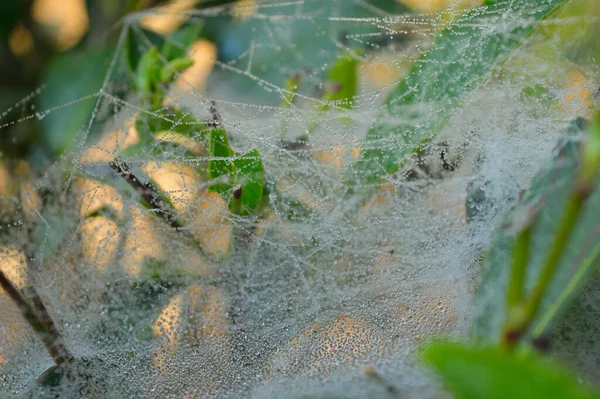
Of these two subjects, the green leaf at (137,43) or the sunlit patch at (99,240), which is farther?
the green leaf at (137,43)

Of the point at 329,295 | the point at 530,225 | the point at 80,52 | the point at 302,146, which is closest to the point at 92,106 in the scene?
the point at 80,52

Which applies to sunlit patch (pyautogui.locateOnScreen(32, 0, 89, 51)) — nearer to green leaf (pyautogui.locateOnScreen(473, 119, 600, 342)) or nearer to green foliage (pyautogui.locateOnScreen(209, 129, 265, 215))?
green foliage (pyautogui.locateOnScreen(209, 129, 265, 215))

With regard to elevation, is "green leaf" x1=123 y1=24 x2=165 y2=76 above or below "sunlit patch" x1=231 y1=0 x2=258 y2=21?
above

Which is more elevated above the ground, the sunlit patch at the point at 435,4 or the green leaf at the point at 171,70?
the green leaf at the point at 171,70

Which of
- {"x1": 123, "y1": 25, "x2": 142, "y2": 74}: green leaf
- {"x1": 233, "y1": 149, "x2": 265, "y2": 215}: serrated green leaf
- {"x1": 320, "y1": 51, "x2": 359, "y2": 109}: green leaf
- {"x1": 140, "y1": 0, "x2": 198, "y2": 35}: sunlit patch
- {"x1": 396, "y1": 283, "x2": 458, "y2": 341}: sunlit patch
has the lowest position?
{"x1": 396, "y1": 283, "x2": 458, "y2": 341}: sunlit patch

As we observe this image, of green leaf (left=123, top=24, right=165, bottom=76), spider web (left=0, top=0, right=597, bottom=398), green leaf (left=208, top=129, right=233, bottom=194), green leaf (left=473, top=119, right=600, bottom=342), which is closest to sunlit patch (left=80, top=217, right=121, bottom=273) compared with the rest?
spider web (left=0, top=0, right=597, bottom=398)

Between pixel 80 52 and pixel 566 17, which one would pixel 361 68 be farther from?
pixel 80 52

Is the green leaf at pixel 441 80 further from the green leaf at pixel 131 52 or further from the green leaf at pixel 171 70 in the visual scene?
the green leaf at pixel 131 52

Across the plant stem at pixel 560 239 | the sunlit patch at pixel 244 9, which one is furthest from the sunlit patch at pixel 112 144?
the plant stem at pixel 560 239
